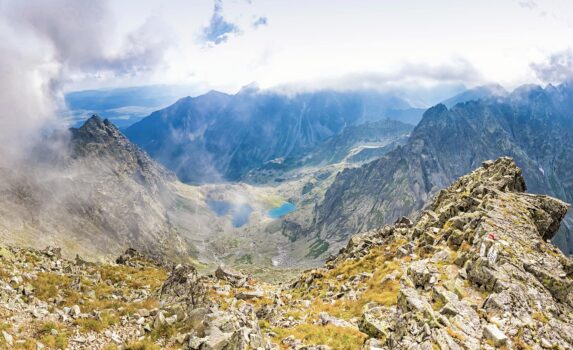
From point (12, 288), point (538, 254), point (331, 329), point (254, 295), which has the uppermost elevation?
point (12, 288)

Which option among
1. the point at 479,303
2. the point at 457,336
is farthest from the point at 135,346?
the point at 479,303

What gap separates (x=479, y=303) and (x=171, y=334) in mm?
22360

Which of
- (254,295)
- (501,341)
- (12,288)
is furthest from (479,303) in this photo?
(12,288)

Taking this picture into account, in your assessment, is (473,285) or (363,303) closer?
(473,285)

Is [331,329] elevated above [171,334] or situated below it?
below

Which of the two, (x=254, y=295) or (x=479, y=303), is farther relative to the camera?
(x=254, y=295)

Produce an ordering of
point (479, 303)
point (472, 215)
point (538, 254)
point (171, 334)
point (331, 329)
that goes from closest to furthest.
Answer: point (171, 334), point (479, 303), point (331, 329), point (538, 254), point (472, 215)

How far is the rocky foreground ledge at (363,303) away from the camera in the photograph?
2369 cm

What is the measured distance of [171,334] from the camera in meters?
26.0

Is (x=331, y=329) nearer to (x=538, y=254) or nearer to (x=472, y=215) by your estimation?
(x=538, y=254)

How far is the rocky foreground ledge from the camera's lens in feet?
77.7

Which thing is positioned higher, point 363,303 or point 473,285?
point 473,285

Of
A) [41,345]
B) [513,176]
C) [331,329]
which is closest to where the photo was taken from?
[41,345]

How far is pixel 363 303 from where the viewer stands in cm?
3853
